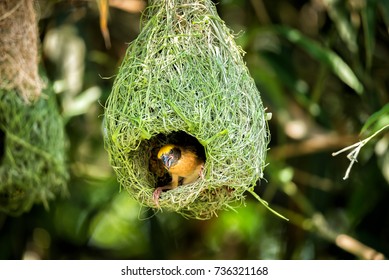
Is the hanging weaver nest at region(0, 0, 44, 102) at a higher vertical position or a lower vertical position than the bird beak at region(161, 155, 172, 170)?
higher

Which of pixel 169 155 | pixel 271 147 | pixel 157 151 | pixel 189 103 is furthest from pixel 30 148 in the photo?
pixel 271 147

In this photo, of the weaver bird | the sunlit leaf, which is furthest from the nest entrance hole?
the sunlit leaf

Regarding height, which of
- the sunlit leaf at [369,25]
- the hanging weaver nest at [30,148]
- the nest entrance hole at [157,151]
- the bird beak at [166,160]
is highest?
the sunlit leaf at [369,25]

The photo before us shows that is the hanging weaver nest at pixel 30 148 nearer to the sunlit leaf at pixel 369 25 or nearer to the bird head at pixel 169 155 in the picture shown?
the bird head at pixel 169 155

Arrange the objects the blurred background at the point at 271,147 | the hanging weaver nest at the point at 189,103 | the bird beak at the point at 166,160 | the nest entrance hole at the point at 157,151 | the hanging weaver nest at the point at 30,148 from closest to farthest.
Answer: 1. the hanging weaver nest at the point at 189,103
2. the bird beak at the point at 166,160
3. the nest entrance hole at the point at 157,151
4. the hanging weaver nest at the point at 30,148
5. the blurred background at the point at 271,147

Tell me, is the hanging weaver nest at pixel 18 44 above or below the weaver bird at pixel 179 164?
above

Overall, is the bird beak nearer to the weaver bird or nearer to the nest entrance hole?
the weaver bird

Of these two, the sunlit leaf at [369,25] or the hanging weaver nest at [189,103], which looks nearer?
the hanging weaver nest at [189,103]

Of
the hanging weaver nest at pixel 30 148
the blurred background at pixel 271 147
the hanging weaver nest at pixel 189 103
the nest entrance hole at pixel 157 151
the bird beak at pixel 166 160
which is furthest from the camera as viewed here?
the blurred background at pixel 271 147

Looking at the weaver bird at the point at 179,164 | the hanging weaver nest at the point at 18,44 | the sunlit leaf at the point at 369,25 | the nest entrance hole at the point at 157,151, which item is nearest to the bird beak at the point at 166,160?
the weaver bird at the point at 179,164
